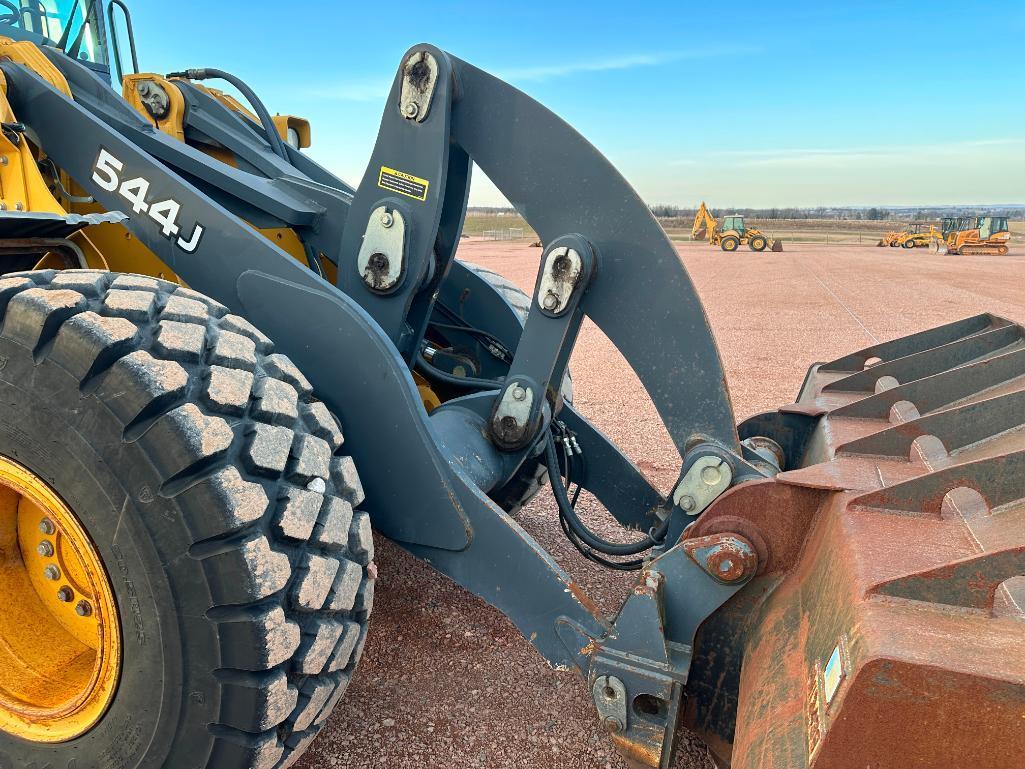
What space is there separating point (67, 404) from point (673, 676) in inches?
65.2

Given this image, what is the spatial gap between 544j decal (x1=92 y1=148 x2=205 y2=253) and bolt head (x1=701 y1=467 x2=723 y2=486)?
180 cm

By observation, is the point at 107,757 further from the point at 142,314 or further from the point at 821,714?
the point at 821,714

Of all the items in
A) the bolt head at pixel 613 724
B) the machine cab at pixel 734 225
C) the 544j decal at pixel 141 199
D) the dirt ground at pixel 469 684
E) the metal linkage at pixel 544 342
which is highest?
the machine cab at pixel 734 225

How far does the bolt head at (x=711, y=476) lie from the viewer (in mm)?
2305

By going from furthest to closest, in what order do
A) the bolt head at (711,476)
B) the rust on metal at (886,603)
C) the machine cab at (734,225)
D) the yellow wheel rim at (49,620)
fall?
the machine cab at (734,225) < the bolt head at (711,476) < the yellow wheel rim at (49,620) < the rust on metal at (886,603)

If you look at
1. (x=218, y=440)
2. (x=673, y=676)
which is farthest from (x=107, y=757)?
(x=673, y=676)

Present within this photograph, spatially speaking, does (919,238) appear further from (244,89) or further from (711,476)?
(711,476)

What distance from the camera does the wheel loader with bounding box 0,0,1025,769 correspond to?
1.55 metres

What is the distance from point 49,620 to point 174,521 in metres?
0.84

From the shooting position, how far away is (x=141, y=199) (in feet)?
8.28

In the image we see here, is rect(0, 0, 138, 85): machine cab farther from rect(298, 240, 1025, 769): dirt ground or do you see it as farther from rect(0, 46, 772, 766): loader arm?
rect(298, 240, 1025, 769): dirt ground

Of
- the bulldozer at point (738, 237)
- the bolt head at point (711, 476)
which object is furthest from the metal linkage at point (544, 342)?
the bulldozer at point (738, 237)

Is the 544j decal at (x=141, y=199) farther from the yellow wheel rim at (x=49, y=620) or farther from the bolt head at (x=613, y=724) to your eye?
the bolt head at (x=613, y=724)

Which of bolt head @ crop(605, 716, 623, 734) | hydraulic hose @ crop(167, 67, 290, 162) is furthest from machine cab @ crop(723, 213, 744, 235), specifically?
bolt head @ crop(605, 716, 623, 734)
